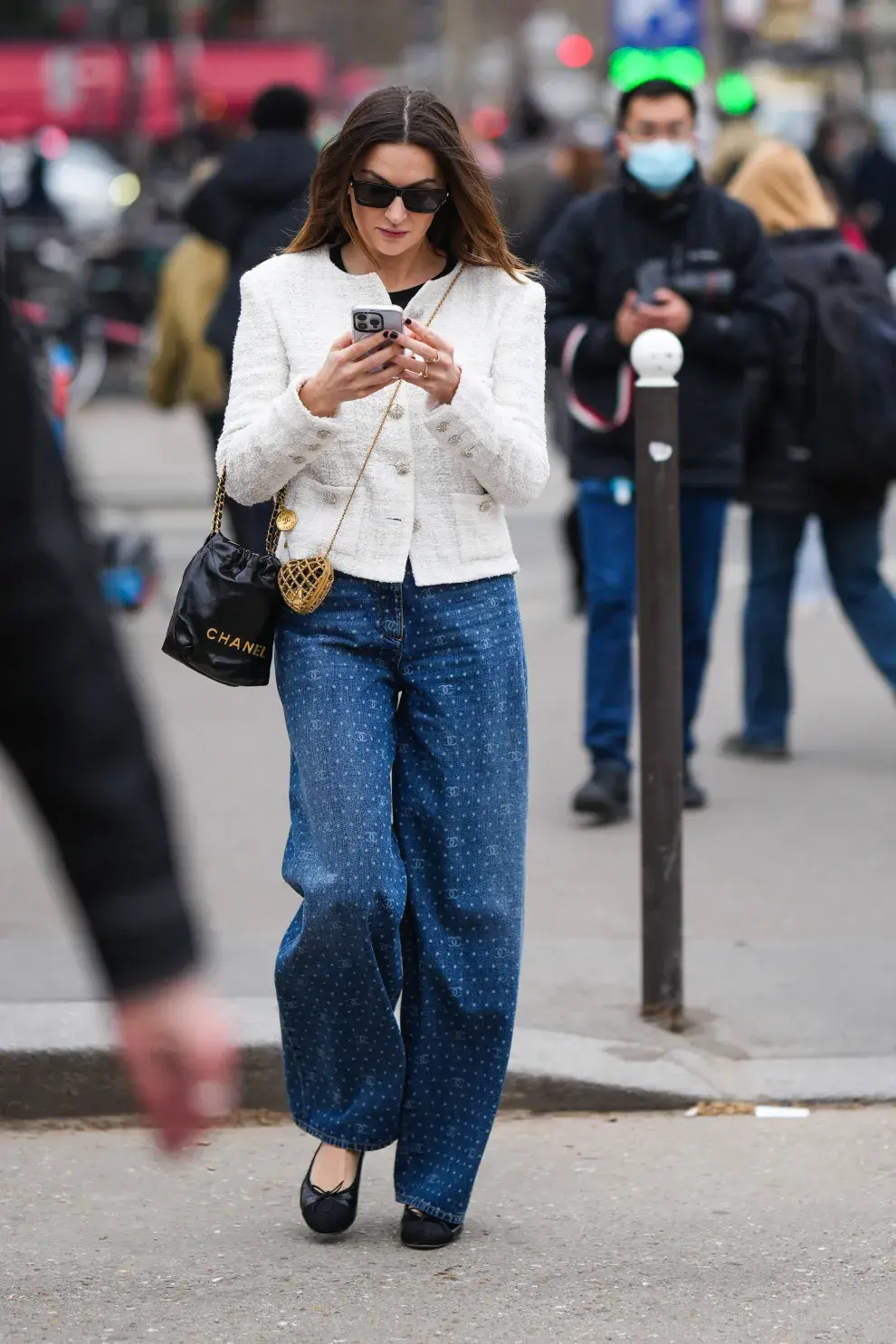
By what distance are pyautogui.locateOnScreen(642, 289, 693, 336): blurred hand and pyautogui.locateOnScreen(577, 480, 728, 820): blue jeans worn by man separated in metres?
0.55

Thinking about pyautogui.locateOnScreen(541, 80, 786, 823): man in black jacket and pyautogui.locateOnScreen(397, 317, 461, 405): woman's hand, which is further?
pyautogui.locateOnScreen(541, 80, 786, 823): man in black jacket

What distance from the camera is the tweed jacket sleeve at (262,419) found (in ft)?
12.7

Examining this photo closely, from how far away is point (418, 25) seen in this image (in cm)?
6438

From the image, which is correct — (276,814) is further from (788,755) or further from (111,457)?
(111,457)

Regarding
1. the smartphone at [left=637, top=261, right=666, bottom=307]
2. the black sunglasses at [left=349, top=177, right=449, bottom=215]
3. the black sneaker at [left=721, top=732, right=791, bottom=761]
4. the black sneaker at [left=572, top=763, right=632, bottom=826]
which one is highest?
the black sunglasses at [left=349, top=177, right=449, bottom=215]

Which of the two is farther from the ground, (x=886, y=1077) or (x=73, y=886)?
(x=73, y=886)

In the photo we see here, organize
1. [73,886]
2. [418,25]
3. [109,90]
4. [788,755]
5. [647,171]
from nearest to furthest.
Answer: [73,886]
[647,171]
[788,755]
[109,90]
[418,25]

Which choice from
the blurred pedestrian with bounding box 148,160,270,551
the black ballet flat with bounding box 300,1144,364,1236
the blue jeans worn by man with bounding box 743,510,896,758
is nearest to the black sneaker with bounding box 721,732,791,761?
the blue jeans worn by man with bounding box 743,510,896,758

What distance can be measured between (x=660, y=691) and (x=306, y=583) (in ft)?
4.22

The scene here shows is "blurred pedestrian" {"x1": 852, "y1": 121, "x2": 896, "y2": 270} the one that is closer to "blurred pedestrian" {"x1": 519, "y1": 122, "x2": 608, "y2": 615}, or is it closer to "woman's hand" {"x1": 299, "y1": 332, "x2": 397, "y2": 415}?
"blurred pedestrian" {"x1": 519, "y1": 122, "x2": 608, "y2": 615}

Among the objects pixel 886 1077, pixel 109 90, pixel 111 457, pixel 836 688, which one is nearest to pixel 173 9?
pixel 109 90

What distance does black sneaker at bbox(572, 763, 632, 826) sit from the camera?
6887 millimetres

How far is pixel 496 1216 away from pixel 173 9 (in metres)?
51.9

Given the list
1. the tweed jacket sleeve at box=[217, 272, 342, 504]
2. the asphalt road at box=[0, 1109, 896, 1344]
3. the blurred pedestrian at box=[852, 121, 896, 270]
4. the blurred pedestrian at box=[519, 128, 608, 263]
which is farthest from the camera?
the blurred pedestrian at box=[852, 121, 896, 270]
